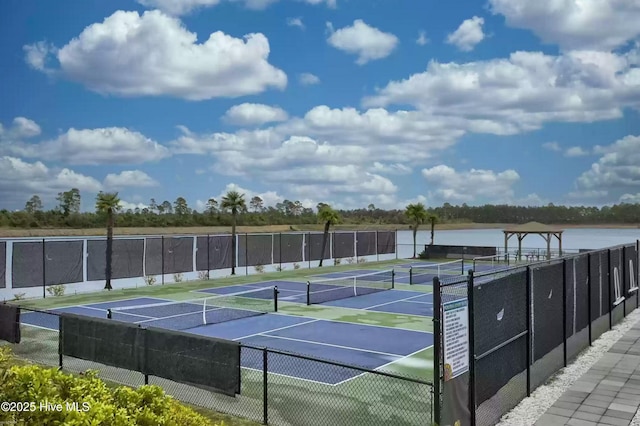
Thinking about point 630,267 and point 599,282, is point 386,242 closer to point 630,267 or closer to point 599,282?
point 630,267

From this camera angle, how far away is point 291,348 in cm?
1695

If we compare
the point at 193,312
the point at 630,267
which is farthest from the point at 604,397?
the point at 193,312

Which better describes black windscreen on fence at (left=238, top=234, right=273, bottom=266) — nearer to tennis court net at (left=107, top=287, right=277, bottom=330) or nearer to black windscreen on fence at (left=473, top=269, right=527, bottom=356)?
tennis court net at (left=107, top=287, right=277, bottom=330)

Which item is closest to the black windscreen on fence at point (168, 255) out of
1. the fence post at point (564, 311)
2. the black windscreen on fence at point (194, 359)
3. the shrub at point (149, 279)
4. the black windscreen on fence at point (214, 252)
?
the shrub at point (149, 279)

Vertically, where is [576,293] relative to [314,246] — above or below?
above

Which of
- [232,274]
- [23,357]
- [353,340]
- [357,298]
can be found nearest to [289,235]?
[232,274]

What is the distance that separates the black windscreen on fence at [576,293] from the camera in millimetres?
14266

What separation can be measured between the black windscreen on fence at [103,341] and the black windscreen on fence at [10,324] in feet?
11.5

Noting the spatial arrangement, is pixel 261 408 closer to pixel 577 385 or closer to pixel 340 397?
pixel 340 397

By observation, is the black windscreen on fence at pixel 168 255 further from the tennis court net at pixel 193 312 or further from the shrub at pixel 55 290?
the tennis court net at pixel 193 312

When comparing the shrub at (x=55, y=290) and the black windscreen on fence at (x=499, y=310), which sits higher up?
the black windscreen on fence at (x=499, y=310)

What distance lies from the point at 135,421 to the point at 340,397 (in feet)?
25.0

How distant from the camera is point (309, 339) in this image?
720 inches

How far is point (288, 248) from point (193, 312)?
899 inches
